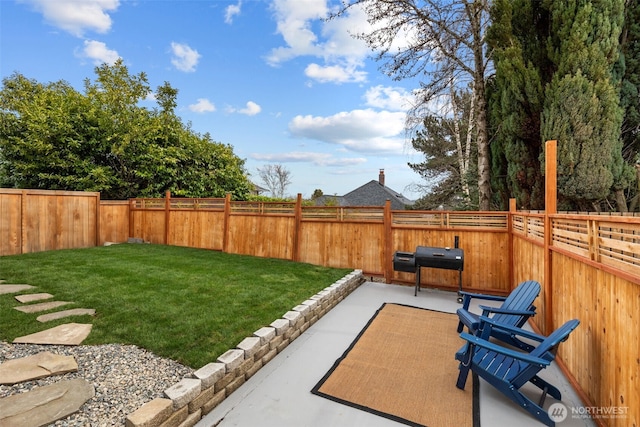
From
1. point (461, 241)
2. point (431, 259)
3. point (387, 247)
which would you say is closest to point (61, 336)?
point (431, 259)

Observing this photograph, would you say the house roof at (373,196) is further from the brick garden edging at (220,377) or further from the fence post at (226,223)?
the brick garden edging at (220,377)

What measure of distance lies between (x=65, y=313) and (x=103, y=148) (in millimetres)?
8978

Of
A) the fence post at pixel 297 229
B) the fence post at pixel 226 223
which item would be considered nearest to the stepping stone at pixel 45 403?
the fence post at pixel 297 229

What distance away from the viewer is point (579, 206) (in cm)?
623

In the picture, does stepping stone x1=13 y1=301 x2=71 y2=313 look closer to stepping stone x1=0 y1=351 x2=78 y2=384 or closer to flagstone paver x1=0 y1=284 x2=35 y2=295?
flagstone paver x1=0 y1=284 x2=35 y2=295

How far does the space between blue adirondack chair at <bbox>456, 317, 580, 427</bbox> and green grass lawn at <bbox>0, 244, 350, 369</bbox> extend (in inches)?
82.6

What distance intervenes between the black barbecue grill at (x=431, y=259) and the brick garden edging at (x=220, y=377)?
226 cm

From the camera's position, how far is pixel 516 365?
7.84 feet

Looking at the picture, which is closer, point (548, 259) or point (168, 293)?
point (548, 259)

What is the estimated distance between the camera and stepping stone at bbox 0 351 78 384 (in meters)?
2.15

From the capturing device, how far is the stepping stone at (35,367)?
2.15 m

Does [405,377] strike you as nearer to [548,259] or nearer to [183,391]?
[183,391]

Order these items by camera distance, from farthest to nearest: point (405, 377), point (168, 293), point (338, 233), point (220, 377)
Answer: point (338, 233)
point (168, 293)
point (405, 377)
point (220, 377)

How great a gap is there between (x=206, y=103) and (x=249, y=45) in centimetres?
496
